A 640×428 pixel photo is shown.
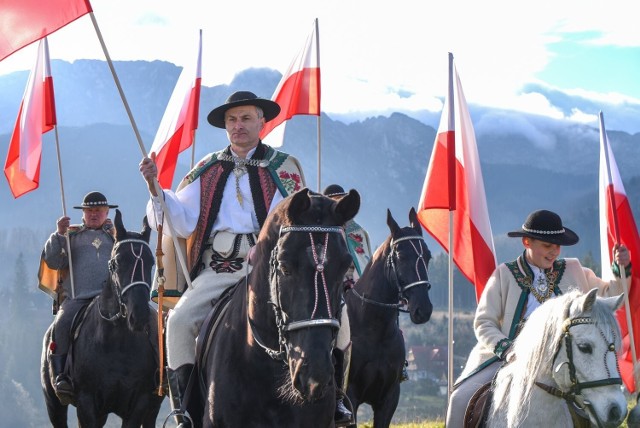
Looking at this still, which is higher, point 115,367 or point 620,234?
point 620,234

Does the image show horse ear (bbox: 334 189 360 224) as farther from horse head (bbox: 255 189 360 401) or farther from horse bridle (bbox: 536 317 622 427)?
horse bridle (bbox: 536 317 622 427)

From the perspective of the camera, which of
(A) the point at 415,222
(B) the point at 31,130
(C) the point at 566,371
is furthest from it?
(B) the point at 31,130

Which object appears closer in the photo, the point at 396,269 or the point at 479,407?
the point at 479,407

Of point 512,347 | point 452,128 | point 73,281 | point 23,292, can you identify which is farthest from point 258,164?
point 23,292

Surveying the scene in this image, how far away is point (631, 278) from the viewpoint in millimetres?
10188

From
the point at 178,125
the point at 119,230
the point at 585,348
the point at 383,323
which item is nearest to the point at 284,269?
the point at 585,348

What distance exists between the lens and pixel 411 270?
11.5 metres

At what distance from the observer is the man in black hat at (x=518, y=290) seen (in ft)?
26.4

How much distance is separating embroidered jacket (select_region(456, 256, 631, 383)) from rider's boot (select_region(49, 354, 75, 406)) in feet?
16.2

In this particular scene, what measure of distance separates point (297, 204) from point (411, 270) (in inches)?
246

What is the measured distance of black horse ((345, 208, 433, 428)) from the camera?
11570mm

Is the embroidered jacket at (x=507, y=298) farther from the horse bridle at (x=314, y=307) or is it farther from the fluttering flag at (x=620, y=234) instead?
the horse bridle at (x=314, y=307)

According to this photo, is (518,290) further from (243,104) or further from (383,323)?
(383,323)

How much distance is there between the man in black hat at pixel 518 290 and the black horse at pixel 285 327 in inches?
94.7
